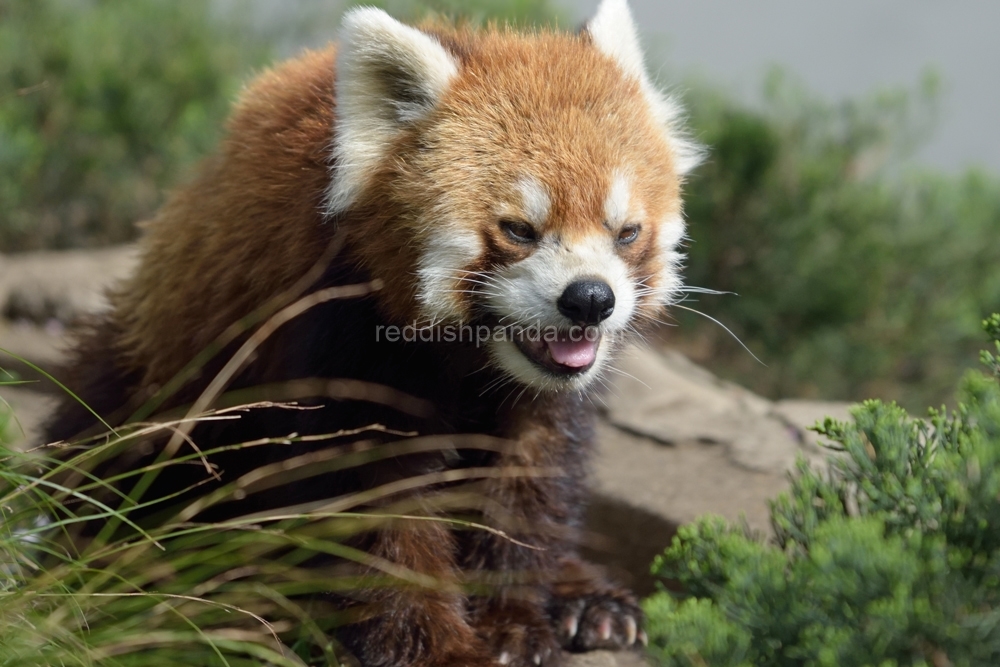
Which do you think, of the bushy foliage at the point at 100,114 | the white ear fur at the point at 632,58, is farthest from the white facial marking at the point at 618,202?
the bushy foliage at the point at 100,114

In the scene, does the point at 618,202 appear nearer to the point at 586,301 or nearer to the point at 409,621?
the point at 586,301

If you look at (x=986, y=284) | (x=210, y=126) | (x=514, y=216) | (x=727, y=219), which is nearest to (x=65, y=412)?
(x=514, y=216)

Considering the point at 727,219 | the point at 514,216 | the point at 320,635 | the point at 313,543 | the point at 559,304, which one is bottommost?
the point at 727,219

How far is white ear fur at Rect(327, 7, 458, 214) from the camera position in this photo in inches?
94.0

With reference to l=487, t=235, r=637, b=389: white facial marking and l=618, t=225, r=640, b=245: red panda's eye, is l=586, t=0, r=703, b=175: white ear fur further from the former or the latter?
l=487, t=235, r=637, b=389: white facial marking

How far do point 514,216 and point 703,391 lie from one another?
88.8 inches

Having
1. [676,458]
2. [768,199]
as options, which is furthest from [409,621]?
[768,199]

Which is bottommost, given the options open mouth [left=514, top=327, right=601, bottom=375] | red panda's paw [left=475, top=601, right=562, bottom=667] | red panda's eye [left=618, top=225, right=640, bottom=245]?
red panda's paw [left=475, top=601, right=562, bottom=667]

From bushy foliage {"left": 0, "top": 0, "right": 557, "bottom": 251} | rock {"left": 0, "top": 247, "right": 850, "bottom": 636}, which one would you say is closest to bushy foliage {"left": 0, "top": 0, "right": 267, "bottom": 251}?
bushy foliage {"left": 0, "top": 0, "right": 557, "bottom": 251}

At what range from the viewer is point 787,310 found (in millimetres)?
5719

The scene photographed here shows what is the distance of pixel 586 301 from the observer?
2.23 m

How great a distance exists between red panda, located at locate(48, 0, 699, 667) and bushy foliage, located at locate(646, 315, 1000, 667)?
62 cm

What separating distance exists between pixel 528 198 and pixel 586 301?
0.27 metres

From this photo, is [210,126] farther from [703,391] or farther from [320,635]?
[320,635]
